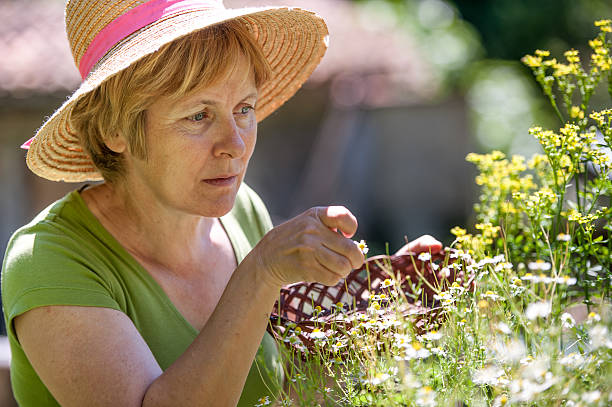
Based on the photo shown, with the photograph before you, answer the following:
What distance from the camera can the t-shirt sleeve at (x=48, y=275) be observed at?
60.5 inches

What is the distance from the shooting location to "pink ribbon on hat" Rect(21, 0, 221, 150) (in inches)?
65.5

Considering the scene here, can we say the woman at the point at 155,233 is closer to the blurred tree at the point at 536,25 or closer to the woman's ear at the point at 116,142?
the woman's ear at the point at 116,142

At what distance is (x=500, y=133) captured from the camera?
9.41m

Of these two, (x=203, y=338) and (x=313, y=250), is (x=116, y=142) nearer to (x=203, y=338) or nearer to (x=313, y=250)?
(x=203, y=338)

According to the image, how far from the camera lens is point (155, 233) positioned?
1.90 meters

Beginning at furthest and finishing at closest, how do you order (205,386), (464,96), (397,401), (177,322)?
(464,96), (177,322), (205,386), (397,401)

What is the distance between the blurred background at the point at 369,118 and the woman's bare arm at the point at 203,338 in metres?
5.65

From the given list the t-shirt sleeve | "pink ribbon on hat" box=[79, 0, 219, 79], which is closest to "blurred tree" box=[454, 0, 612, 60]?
"pink ribbon on hat" box=[79, 0, 219, 79]

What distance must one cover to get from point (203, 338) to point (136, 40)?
675mm

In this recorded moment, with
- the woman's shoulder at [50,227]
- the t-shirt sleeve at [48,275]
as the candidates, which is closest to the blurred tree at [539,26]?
the woman's shoulder at [50,227]

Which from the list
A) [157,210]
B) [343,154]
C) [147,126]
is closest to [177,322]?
[157,210]

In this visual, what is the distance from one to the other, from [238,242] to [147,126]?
579 mm

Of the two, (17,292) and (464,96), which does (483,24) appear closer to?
(464,96)

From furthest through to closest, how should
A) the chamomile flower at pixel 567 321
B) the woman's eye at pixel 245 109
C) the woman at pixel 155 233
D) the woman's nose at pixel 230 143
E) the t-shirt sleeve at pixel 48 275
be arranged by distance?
1. the woman's eye at pixel 245 109
2. the woman's nose at pixel 230 143
3. the t-shirt sleeve at pixel 48 275
4. the woman at pixel 155 233
5. the chamomile flower at pixel 567 321
